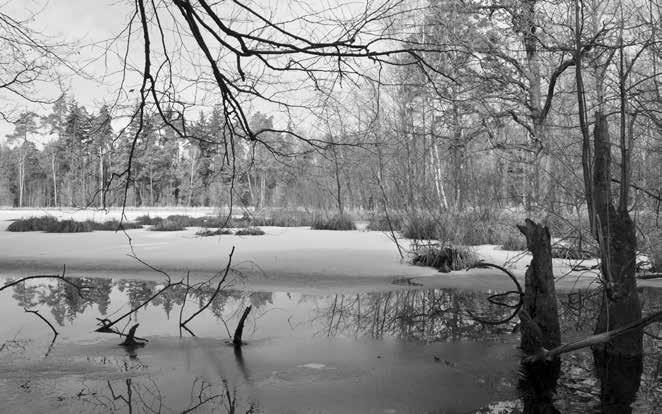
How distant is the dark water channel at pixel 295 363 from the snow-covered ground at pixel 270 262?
125cm

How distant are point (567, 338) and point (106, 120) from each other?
158 inches

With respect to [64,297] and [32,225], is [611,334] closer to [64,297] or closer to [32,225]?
[64,297]

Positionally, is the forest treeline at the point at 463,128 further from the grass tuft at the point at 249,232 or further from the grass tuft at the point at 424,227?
the grass tuft at the point at 249,232

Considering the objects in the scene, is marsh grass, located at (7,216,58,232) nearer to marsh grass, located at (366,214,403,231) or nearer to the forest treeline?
the forest treeline

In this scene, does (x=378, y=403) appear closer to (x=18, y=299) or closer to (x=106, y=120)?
(x=106, y=120)

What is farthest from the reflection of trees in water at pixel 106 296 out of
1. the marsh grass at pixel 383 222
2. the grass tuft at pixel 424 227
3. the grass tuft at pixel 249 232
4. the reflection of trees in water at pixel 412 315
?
the grass tuft at pixel 249 232

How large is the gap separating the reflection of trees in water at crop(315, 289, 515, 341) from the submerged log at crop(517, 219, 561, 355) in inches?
22.2

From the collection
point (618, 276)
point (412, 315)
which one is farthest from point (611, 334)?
point (412, 315)

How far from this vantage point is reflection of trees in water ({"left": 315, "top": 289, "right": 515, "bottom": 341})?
4379 millimetres

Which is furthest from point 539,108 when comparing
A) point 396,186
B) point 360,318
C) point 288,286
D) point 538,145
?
point 360,318

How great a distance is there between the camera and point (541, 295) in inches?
150

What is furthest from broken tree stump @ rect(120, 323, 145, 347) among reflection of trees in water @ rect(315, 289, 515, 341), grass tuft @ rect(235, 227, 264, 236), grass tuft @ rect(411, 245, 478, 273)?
grass tuft @ rect(235, 227, 264, 236)

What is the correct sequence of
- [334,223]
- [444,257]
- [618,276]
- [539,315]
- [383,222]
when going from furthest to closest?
1. [334,223]
2. [383,222]
3. [444,257]
4. [539,315]
5. [618,276]

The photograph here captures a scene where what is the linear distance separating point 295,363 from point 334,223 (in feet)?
41.7
